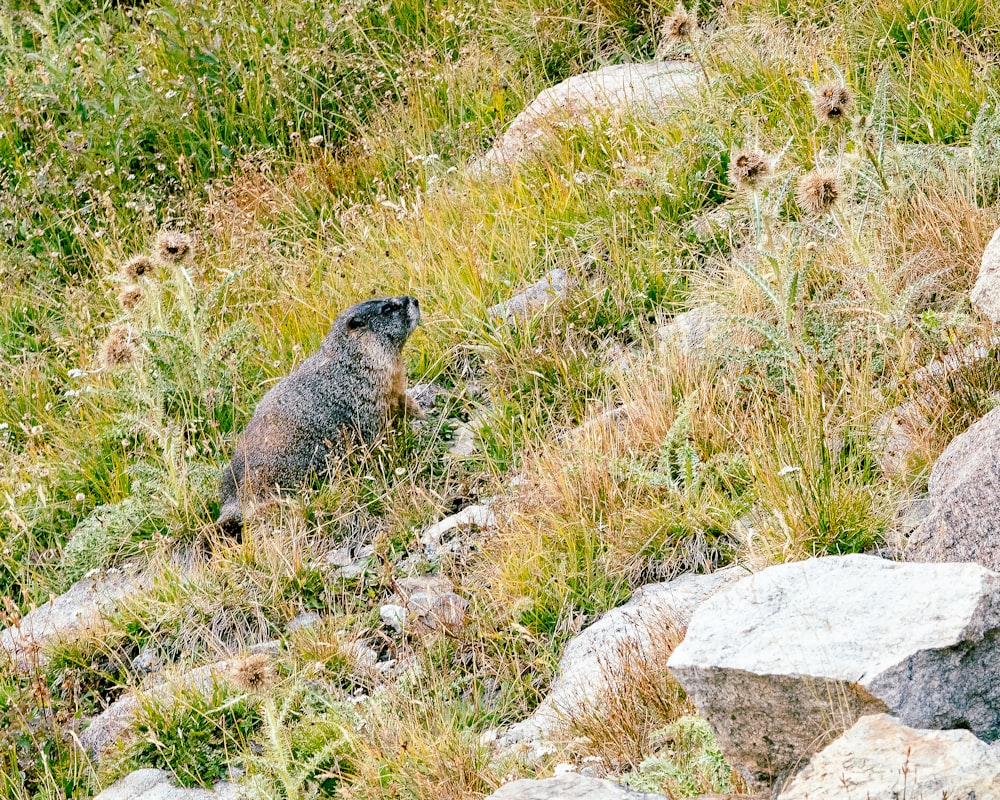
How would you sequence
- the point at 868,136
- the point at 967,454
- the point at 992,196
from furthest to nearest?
1. the point at 868,136
2. the point at 992,196
3. the point at 967,454

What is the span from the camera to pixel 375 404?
6.68 metres

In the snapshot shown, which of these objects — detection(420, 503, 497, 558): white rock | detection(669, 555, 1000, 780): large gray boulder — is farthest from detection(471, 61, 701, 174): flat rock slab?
detection(669, 555, 1000, 780): large gray boulder

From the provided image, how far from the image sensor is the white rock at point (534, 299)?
6.88 metres

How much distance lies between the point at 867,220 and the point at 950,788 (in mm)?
4230

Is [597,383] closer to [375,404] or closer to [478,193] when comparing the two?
[375,404]

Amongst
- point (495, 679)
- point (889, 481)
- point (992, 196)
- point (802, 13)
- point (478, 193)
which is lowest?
point (495, 679)

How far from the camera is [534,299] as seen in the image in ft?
23.0

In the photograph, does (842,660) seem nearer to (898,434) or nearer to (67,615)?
(898,434)

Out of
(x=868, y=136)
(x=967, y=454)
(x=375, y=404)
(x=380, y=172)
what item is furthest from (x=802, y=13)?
(x=967, y=454)

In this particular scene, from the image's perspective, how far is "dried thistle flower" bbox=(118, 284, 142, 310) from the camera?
23.5 feet

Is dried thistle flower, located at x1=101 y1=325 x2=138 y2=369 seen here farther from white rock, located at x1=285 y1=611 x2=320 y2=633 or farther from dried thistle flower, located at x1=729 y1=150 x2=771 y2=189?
dried thistle flower, located at x1=729 y1=150 x2=771 y2=189

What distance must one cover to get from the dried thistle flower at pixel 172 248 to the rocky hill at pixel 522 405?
3 cm

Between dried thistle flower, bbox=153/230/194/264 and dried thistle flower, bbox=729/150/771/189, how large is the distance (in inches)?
125

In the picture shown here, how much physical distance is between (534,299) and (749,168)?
178cm
